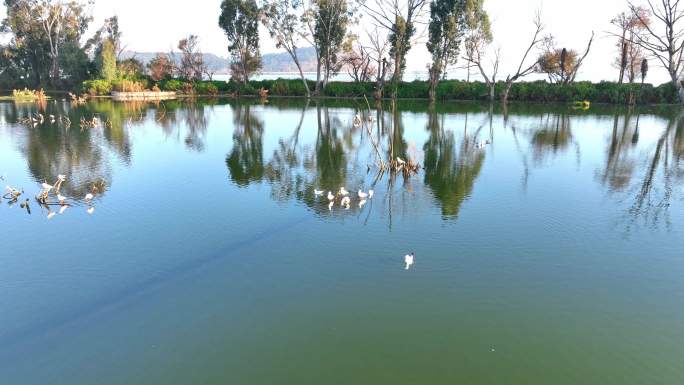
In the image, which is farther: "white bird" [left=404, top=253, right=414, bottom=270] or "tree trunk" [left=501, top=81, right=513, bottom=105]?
"tree trunk" [left=501, top=81, right=513, bottom=105]

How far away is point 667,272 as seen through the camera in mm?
5262

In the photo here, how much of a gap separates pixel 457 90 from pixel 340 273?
29404 mm

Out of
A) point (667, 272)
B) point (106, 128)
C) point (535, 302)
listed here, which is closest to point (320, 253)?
point (535, 302)

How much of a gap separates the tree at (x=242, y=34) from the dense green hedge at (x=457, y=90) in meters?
1.19

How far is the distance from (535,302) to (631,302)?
90 cm

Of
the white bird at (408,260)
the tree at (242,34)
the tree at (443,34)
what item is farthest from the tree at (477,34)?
the white bird at (408,260)

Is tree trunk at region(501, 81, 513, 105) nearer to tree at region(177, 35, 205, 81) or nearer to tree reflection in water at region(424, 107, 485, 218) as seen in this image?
tree reflection in water at region(424, 107, 485, 218)

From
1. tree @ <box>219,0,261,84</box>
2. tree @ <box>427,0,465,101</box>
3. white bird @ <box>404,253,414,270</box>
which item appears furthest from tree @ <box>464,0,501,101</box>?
white bird @ <box>404,253,414,270</box>

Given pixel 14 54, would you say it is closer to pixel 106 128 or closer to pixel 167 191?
pixel 106 128

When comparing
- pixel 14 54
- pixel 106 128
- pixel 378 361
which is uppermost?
pixel 14 54

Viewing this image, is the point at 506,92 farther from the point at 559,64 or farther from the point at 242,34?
the point at 242,34

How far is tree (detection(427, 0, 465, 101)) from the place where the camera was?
30.0 metres

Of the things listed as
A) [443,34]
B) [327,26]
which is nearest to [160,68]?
[327,26]

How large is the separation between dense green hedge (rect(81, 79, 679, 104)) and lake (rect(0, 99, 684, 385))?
1738 cm
